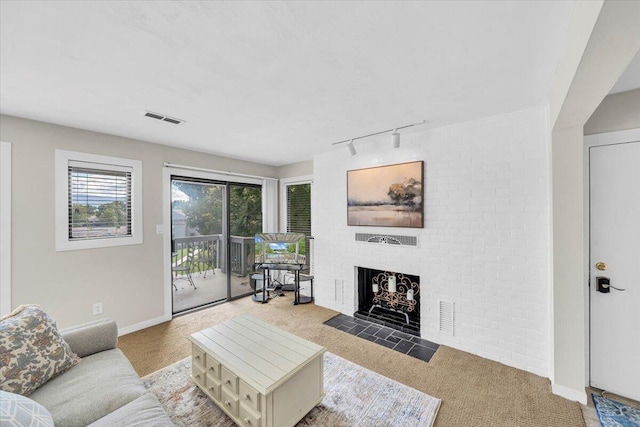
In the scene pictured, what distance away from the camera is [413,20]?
1272 millimetres

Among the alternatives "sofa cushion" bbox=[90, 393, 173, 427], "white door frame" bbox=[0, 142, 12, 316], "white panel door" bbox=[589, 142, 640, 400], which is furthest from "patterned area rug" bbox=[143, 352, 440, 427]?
"white door frame" bbox=[0, 142, 12, 316]

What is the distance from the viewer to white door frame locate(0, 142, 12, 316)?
239 centimetres

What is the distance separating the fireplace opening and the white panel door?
1.53 meters

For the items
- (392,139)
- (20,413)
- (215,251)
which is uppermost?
(392,139)

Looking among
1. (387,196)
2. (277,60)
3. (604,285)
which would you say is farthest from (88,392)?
(604,285)

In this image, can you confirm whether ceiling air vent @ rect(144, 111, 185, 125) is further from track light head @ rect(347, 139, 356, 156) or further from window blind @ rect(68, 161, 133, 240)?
track light head @ rect(347, 139, 356, 156)

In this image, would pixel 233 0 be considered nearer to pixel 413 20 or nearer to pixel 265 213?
pixel 413 20

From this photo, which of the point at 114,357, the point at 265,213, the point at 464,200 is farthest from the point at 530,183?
the point at 265,213

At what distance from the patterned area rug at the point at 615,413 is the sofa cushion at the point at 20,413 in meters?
3.25

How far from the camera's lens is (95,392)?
145 centimetres

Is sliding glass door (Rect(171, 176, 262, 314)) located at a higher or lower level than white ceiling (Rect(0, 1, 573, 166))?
lower

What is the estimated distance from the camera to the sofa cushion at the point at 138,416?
1202 mm

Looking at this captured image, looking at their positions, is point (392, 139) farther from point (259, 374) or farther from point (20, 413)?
point (20, 413)

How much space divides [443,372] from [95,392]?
8.54 feet
